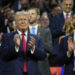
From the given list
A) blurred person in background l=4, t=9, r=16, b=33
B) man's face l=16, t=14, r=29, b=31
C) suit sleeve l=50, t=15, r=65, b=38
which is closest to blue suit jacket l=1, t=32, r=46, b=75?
man's face l=16, t=14, r=29, b=31

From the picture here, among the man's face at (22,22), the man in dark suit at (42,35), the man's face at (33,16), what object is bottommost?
the man in dark suit at (42,35)

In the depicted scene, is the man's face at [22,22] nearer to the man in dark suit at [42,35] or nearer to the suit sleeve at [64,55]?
the suit sleeve at [64,55]

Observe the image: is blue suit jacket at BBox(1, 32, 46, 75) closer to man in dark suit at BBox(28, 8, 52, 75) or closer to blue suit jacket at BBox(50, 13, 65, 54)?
blue suit jacket at BBox(50, 13, 65, 54)

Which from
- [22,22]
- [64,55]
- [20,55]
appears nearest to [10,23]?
[22,22]

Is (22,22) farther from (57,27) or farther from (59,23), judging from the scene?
(59,23)

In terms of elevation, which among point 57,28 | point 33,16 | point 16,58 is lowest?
point 16,58

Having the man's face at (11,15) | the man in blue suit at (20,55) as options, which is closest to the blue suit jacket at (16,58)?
the man in blue suit at (20,55)

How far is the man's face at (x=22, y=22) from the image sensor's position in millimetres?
5903

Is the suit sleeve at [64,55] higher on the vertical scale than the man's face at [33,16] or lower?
lower

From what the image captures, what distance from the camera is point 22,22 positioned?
592cm

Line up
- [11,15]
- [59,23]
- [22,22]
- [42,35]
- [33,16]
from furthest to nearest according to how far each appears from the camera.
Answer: [11,15] < [42,35] < [33,16] < [59,23] < [22,22]

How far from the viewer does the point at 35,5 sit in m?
11.8

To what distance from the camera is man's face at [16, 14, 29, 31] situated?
5903 mm

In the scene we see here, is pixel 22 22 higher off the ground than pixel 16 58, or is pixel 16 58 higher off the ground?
pixel 22 22
